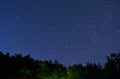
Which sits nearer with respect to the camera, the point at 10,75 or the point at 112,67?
the point at 10,75

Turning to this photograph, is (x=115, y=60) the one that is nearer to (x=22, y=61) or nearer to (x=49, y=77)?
(x=49, y=77)

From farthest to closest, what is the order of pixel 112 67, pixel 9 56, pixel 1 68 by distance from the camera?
1. pixel 112 67
2. pixel 9 56
3. pixel 1 68

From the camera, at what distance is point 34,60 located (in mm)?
25000

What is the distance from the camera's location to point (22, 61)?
24.2 meters

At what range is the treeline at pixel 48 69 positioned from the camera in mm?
22953

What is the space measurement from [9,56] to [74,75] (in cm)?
503

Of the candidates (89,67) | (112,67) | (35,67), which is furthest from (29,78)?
(112,67)

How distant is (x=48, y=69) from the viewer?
25.6m

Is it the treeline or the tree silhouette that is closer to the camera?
the treeline

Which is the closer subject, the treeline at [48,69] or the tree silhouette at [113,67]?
the treeline at [48,69]

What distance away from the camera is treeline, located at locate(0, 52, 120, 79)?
904 inches

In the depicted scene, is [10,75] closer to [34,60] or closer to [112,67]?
[34,60]

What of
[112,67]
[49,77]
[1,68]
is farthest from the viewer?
[112,67]

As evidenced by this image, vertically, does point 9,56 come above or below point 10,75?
above
